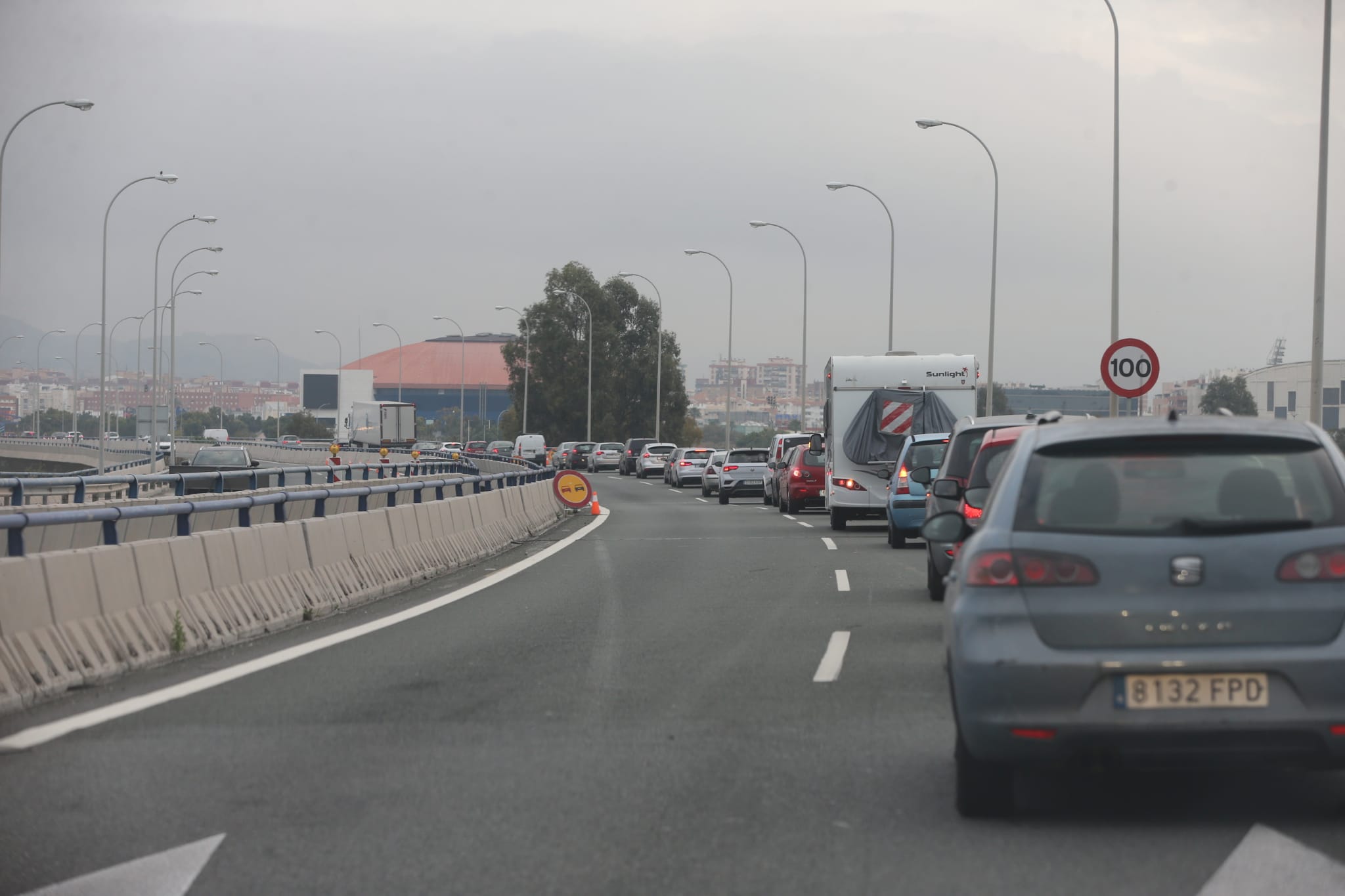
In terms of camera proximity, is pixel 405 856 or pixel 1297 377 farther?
pixel 1297 377

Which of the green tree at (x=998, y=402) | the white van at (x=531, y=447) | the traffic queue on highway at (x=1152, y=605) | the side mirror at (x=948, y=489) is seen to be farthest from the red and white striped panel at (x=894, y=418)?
the white van at (x=531, y=447)

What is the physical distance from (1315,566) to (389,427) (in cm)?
9290

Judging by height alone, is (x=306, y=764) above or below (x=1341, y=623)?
below

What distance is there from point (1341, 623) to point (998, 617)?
1159mm

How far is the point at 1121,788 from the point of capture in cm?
666

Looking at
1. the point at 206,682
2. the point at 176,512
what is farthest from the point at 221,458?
the point at 206,682

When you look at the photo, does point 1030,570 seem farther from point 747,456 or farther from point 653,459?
point 653,459

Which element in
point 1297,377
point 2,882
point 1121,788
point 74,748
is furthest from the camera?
point 1297,377

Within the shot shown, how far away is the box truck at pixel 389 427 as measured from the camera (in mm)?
96188

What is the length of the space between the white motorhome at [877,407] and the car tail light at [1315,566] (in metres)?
20.9

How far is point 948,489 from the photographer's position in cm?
1252

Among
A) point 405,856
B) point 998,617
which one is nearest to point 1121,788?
point 998,617

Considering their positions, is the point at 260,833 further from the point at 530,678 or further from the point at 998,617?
the point at 530,678

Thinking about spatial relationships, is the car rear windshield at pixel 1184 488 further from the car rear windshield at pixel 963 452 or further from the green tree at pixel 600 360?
the green tree at pixel 600 360
